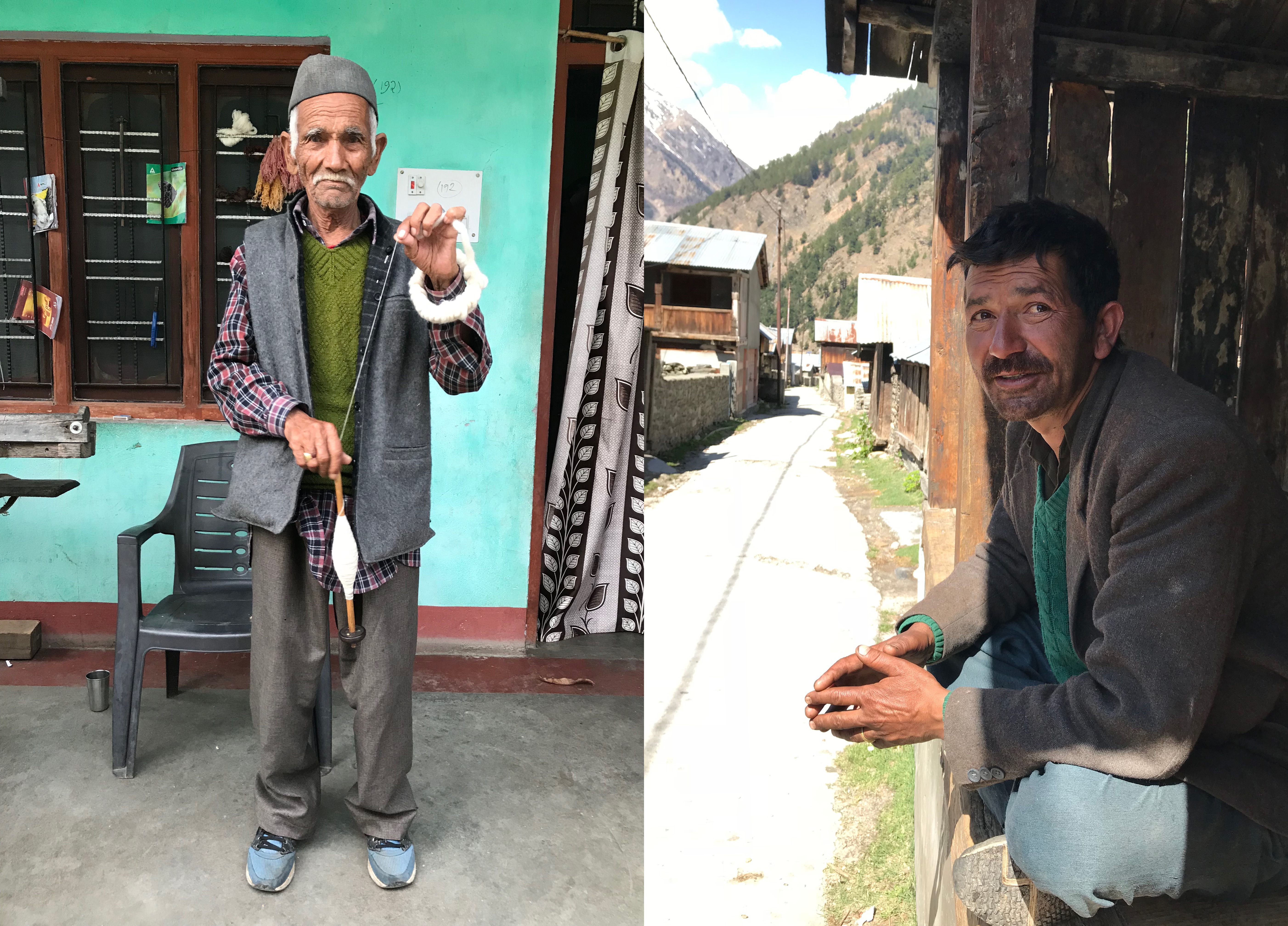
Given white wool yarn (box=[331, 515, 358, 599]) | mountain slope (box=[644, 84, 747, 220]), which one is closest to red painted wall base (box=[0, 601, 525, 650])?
white wool yarn (box=[331, 515, 358, 599])

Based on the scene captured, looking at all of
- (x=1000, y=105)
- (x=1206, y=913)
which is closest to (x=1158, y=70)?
(x=1000, y=105)

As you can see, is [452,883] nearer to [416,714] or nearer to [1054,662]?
[416,714]

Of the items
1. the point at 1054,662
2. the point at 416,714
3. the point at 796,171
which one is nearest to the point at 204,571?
the point at 416,714

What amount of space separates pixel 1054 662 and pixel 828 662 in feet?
12.2

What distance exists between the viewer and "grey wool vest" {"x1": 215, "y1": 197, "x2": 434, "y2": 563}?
7.89 ft

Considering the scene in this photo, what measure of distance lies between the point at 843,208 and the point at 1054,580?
105m

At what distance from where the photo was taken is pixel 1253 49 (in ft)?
8.15

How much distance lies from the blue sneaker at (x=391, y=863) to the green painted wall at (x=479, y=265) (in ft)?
5.29

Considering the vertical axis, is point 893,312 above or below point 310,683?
above

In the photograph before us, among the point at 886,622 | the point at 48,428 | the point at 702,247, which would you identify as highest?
the point at 702,247

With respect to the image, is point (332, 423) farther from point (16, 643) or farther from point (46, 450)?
point (16, 643)

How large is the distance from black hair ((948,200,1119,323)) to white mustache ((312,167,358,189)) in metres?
1.48

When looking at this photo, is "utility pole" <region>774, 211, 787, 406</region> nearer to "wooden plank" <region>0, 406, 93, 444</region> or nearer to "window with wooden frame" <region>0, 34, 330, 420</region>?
"window with wooden frame" <region>0, 34, 330, 420</region>

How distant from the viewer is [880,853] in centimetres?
345
